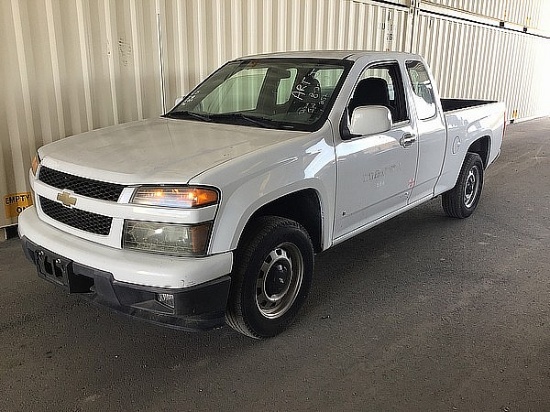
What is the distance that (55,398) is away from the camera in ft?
8.78

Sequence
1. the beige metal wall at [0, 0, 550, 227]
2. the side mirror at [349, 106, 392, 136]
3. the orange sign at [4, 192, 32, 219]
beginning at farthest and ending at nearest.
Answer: the orange sign at [4, 192, 32, 219]
the beige metal wall at [0, 0, 550, 227]
the side mirror at [349, 106, 392, 136]

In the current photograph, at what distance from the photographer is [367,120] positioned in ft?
11.3

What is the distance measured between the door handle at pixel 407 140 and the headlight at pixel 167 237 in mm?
2034

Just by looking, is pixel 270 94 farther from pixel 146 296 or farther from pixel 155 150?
pixel 146 296

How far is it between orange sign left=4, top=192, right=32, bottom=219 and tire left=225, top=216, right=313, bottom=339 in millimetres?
3019

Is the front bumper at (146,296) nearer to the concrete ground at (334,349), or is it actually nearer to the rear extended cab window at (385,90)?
the concrete ground at (334,349)

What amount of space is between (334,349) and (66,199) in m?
1.79

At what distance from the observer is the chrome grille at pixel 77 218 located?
2758 mm

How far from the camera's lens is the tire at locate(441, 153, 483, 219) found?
18.3 feet

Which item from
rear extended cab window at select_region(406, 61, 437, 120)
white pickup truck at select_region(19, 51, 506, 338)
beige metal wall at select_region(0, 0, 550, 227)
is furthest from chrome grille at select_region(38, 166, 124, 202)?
rear extended cab window at select_region(406, 61, 437, 120)

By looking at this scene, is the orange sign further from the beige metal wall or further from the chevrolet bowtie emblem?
the chevrolet bowtie emblem

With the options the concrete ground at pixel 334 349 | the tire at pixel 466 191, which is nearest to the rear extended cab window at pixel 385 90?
the concrete ground at pixel 334 349

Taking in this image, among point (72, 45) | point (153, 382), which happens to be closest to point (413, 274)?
point (153, 382)

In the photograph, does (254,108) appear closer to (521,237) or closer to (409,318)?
(409,318)
